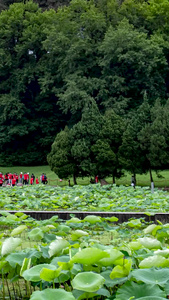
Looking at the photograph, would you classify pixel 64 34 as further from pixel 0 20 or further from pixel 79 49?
pixel 0 20

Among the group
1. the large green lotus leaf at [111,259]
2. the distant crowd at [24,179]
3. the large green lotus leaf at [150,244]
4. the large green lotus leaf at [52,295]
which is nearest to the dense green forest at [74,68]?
the distant crowd at [24,179]

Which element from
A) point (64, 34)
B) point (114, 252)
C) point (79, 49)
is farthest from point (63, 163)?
point (114, 252)

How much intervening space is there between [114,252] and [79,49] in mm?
34274

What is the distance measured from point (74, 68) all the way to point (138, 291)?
35.2m

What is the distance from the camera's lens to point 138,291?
235 centimetres

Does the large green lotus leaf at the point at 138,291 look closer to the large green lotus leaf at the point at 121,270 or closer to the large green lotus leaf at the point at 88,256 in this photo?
the large green lotus leaf at the point at 121,270

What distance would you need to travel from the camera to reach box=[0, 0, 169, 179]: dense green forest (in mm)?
34781

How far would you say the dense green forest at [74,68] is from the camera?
114 ft

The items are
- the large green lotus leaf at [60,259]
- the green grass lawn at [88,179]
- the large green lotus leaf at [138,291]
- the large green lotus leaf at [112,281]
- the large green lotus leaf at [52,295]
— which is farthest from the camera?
the green grass lawn at [88,179]

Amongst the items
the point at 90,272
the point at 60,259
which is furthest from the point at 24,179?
the point at 90,272

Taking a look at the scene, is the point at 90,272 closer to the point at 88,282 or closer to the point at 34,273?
the point at 88,282

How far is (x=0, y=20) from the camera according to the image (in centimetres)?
4069

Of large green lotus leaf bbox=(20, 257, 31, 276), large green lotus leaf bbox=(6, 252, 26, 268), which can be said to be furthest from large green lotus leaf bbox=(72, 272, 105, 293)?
large green lotus leaf bbox=(6, 252, 26, 268)

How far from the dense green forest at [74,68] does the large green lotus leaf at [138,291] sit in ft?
81.9
